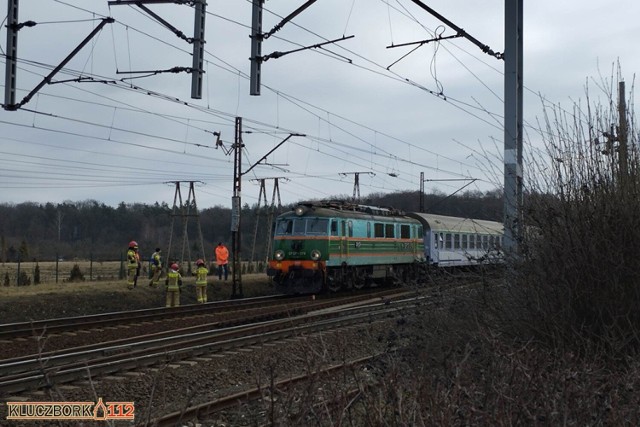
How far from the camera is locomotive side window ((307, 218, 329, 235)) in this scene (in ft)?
81.0

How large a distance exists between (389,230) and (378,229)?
990 mm

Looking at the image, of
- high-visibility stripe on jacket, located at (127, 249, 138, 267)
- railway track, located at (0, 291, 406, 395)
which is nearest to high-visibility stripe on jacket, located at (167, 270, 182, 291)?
high-visibility stripe on jacket, located at (127, 249, 138, 267)

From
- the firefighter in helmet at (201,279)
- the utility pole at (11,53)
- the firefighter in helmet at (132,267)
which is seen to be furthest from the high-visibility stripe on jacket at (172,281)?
the utility pole at (11,53)

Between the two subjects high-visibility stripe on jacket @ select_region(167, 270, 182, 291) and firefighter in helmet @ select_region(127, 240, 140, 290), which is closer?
high-visibility stripe on jacket @ select_region(167, 270, 182, 291)

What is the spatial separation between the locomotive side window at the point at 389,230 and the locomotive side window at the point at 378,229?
0.37 m

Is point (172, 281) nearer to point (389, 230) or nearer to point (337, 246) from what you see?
point (337, 246)

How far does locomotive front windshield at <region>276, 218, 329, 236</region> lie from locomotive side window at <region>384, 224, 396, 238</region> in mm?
3933

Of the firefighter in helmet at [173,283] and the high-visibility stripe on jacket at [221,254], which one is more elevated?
the high-visibility stripe on jacket at [221,254]

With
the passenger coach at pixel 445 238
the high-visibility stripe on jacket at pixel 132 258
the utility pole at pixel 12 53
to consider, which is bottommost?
the high-visibility stripe on jacket at pixel 132 258

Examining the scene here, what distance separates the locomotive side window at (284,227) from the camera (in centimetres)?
2592

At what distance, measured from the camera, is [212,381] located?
1041 cm

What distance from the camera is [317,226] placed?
2491 centimetres

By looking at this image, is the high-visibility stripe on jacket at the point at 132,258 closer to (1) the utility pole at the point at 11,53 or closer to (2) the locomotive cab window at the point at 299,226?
(2) the locomotive cab window at the point at 299,226

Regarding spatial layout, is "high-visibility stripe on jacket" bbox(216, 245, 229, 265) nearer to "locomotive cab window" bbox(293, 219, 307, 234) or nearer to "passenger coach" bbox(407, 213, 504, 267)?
"locomotive cab window" bbox(293, 219, 307, 234)
